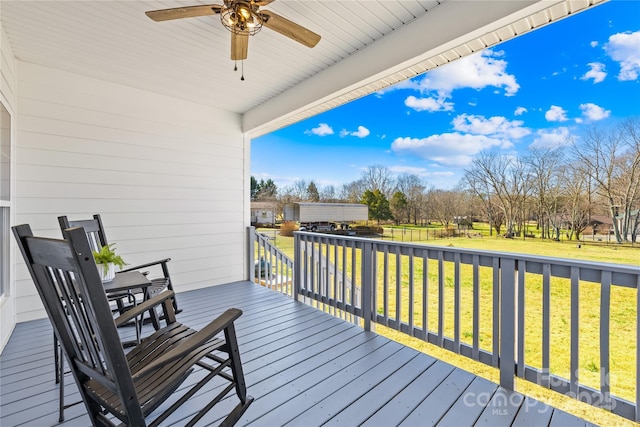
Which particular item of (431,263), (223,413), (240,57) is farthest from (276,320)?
(240,57)

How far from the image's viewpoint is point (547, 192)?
106 inches

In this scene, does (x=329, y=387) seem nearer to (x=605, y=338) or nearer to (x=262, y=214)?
(x=605, y=338)

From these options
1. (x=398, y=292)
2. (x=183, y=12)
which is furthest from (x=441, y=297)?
(x=183, y=12)

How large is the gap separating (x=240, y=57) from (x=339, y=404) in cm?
284

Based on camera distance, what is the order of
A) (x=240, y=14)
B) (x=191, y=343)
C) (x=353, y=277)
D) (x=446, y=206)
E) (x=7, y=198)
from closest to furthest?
1. (x=191, y=343)
2. (x=240, y=14)
3. (x=7, y=198)
4. (x=353, y=277)
5. (x=446, y=206)

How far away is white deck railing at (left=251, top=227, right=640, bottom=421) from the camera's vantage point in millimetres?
1702

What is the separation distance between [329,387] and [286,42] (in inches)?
121

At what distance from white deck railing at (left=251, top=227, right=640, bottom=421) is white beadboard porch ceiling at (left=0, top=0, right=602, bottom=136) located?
172 cm

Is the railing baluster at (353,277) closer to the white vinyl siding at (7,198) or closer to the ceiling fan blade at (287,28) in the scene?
the ceiling fan blade at (287,28)

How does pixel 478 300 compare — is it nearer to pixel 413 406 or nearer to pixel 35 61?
pixel 413 406

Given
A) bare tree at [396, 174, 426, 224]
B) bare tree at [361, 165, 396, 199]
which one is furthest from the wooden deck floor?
bare tree at [361, 165, 396, 199]

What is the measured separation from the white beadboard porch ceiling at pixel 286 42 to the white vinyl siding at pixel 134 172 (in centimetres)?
34

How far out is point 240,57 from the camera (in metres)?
2.63

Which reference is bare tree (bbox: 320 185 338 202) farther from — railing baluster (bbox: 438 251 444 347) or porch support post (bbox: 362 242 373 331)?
railing baluster (bbox: 438 251 444 347)
